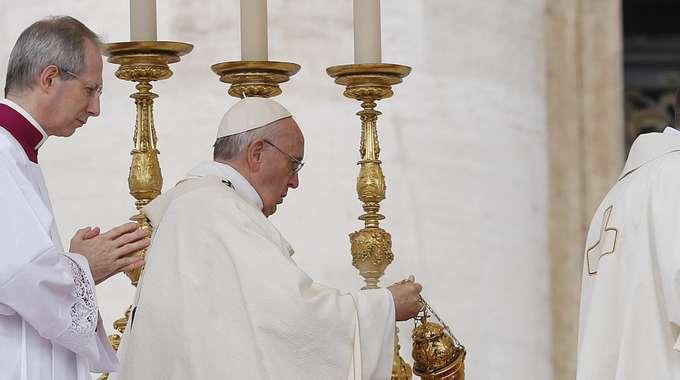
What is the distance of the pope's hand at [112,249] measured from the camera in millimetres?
4504

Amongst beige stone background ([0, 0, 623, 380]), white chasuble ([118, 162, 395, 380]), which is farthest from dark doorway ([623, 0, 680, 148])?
white chasuble ([118, 162, 395, 380])

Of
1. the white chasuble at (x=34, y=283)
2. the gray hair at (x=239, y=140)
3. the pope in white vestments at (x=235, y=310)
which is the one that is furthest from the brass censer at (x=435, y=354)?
the white chasuble at (x=34, y=283)

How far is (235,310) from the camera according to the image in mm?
4680

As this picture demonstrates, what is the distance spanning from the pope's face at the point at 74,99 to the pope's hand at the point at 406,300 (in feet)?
3.59

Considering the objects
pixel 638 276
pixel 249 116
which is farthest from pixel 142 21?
pixel 638 276

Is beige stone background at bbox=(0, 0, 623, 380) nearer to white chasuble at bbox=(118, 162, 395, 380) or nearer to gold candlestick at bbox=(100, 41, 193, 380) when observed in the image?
gold candlestick at bbox=(100, 41, 193, 380)

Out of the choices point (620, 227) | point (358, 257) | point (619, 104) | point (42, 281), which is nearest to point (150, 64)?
point (358, 257)

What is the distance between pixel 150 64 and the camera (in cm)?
525

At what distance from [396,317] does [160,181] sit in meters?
0.91

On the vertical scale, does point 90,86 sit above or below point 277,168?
above

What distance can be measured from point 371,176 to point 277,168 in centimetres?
42

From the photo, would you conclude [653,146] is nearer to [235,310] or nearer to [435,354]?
[435,354]

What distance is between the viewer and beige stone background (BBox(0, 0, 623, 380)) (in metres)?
6.45

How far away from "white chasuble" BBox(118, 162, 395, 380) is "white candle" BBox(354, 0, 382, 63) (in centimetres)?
73
